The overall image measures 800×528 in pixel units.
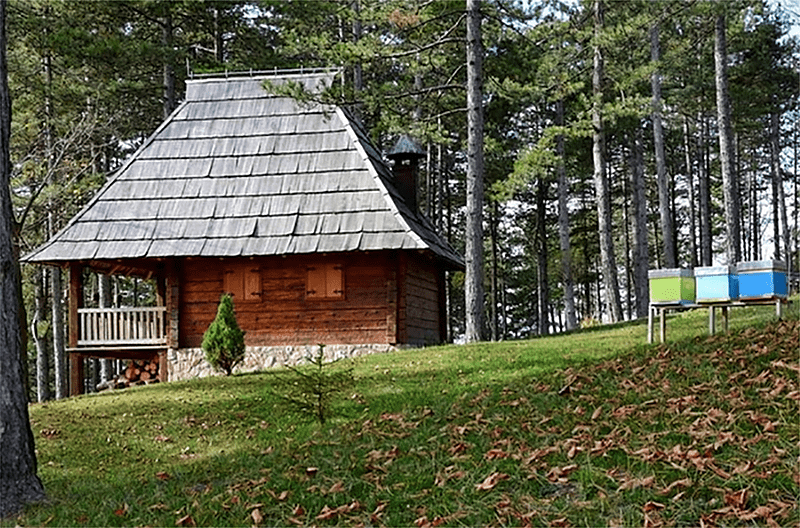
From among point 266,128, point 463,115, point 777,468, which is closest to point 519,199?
point 463,115

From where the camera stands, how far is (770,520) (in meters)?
5.11

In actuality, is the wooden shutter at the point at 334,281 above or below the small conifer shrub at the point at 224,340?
above

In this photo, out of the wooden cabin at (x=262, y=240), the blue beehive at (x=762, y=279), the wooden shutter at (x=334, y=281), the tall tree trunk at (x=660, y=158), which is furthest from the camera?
the tall tree trunk at (x=660, y=158)

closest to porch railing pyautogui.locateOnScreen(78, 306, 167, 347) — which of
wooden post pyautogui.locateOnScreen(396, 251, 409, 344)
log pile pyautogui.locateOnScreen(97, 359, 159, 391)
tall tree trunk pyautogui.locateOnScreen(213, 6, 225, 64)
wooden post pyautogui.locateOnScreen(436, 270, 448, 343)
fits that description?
Result: log pile pyautogui.locateOnScreen(97, 359, 159, 391)

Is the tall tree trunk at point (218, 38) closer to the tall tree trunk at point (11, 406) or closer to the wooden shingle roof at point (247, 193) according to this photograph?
the wooden shingle roof at point (247, 193)

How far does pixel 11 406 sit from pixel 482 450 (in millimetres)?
4397

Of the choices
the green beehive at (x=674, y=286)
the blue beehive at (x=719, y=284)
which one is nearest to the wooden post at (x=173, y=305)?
the green beehive at (x=674, y=286)

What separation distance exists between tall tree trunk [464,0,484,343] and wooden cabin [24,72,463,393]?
1.07 meters

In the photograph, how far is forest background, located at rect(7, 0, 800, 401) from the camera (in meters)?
18.4

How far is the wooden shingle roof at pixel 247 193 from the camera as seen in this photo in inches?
703

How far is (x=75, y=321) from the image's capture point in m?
18.7

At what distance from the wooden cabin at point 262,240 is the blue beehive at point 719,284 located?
7332 millimetres

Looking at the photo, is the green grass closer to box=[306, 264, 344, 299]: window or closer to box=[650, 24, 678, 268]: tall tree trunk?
box=[306, 264, 344, 299]: window

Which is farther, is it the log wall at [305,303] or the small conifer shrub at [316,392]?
the log wall at [305,303]
